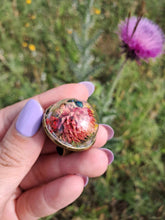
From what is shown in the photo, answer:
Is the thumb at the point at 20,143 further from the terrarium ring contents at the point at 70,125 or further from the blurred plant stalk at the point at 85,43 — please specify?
the blurred plant stalk at the point at 85,43

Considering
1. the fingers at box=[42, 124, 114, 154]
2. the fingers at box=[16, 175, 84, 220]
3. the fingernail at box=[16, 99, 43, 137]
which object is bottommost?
the fingers at box=[16, 175, 84, 220]

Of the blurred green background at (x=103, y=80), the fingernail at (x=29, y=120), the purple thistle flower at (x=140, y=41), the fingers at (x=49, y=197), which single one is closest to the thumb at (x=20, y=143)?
the fingernail at (x=29, y=120)

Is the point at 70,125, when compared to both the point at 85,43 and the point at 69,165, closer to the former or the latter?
the point at 69,165

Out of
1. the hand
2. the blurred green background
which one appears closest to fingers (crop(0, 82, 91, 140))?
the hand

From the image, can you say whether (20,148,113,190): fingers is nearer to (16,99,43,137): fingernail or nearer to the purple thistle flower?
(16,99,43,137): fingernail

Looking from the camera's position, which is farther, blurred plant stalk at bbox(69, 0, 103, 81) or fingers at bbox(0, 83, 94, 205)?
blurred plant stalk at bbox(69, 0, 103, 81)

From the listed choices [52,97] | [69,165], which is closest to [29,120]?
[52,97]
